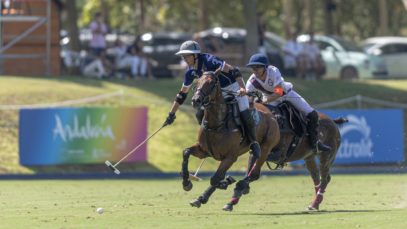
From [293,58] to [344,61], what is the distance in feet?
14.1

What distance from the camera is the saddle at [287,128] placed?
17.2 meters

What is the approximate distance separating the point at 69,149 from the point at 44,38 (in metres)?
9.67

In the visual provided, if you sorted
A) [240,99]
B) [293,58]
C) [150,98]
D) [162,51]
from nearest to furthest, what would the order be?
[240,99] < [150,98] < [293,58] < [162,51]

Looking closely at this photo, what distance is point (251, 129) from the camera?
1611 cm

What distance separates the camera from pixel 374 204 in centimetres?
1772

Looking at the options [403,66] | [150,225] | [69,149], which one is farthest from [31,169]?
[403,66]

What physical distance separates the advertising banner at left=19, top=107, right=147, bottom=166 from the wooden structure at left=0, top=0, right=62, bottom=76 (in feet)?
27.3

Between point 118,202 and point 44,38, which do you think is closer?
point 118,202

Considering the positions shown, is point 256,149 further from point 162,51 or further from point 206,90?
point 162,51

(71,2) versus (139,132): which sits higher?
(71,2)

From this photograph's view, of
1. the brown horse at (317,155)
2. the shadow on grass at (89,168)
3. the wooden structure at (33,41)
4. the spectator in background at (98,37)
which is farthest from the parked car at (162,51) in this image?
the brown horse at (317,155)

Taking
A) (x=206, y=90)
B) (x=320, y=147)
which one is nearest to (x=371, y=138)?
(x=320, y=147)

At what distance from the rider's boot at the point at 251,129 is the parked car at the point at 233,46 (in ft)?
59.7

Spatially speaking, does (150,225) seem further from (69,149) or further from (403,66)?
(403,66)
